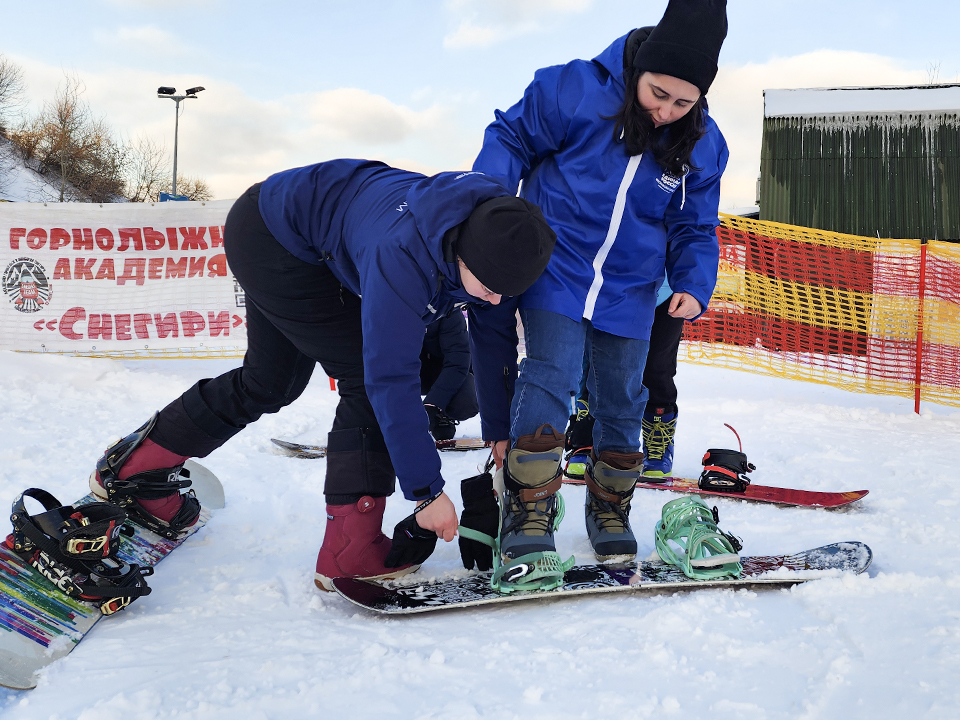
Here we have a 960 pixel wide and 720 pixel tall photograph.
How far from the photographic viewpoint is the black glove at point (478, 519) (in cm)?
222

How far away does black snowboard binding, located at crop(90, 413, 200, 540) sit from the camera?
2.38 metres

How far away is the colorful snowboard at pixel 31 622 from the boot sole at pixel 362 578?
0.59 m

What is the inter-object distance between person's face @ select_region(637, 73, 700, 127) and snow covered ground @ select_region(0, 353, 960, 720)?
149 centimetres

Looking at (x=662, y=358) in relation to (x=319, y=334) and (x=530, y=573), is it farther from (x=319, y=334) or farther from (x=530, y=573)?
(x=319, y=334)

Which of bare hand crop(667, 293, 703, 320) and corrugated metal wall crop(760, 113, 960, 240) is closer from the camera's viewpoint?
bare hand crop(667, 293, 703, 320)

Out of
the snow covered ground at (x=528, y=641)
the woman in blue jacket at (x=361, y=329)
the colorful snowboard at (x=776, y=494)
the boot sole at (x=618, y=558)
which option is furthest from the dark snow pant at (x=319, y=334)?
the colorful snowboard at (x=776, y=494)

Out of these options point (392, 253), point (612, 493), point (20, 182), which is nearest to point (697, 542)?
point (612, 493)

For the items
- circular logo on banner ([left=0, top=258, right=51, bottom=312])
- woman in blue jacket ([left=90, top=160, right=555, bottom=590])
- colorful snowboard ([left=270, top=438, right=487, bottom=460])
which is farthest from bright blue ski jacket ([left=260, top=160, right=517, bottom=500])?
circular logo on banner ([left=0, top=258, right=51, bottom=312])

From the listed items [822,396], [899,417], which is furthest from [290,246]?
[822,396]

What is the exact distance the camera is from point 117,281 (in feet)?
23.2

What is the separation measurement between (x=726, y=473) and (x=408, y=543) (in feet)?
5.75

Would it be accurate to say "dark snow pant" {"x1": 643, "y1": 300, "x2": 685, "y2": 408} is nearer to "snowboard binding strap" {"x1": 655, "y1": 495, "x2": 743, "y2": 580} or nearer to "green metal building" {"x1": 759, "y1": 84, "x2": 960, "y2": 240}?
"snowboard binding strap" {"x1": 655, "y1": 495, "x2": 743, "y2": 580}

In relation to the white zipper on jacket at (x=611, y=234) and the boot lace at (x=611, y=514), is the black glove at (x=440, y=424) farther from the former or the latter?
the white zipper on jacket at (x=611, y=234)

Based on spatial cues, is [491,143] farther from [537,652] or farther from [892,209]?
[892,209]
